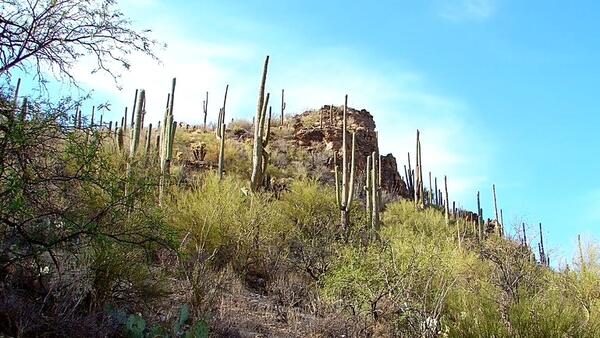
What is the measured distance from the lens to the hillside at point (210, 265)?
6129 mm

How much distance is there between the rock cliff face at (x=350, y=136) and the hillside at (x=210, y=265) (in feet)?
34.7

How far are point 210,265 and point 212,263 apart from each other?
42 centimetres

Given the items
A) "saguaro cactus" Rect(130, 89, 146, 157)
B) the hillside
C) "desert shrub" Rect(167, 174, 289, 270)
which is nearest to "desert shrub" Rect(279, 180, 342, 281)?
the hillside

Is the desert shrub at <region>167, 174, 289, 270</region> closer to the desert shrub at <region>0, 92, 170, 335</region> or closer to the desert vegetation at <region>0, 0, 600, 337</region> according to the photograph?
the desert vegetation at <region>0, 0, 600, 337</region>

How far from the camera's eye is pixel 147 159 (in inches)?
437

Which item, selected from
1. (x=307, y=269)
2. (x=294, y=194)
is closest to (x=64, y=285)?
(x=307, y=269)

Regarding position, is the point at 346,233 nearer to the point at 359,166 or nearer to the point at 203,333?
the point at 203,333

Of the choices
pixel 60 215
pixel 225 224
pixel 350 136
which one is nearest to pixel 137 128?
pixel 225 224

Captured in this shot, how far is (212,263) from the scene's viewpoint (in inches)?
463

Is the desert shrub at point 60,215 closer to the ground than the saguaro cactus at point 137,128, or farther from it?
closer to the ground

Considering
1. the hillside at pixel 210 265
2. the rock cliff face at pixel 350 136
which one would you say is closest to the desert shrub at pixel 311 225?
the hillside at pixel 210 265

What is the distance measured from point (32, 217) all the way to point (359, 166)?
23052mm

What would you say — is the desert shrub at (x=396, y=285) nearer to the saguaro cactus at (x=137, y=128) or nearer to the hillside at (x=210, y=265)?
the hillside at (x=210, y=265)

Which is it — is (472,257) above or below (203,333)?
above
